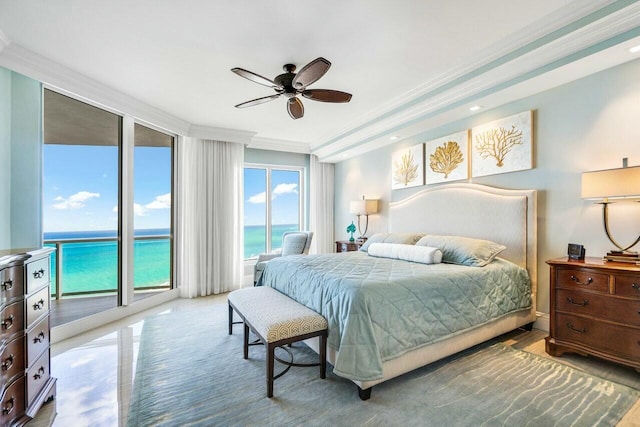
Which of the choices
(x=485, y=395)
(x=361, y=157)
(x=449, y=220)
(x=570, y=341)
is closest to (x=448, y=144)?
(x=449, y=220)

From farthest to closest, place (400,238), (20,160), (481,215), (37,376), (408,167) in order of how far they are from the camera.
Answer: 1. (408,167)
2. (400,238)
3. (481,215)
4. (20,160)
5. (37,376)

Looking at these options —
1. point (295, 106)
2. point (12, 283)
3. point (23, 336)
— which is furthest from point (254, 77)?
point (23, 336)

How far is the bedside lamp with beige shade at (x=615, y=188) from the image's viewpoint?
2035 mm

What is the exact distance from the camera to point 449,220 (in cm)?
363

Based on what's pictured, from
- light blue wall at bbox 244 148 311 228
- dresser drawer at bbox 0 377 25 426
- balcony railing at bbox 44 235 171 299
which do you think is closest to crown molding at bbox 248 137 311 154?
light blue wall at bbox 244 148 311 228

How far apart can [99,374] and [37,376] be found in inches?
21.4

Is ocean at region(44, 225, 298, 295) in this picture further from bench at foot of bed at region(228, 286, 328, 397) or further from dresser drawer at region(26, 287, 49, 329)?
bench at foot of bed at region(228, 286, 328, 397)

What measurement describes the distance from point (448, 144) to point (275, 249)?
379cm

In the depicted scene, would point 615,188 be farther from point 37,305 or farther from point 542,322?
point 37,305

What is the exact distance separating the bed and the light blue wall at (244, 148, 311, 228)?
308 cm

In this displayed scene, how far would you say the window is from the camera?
5914mm

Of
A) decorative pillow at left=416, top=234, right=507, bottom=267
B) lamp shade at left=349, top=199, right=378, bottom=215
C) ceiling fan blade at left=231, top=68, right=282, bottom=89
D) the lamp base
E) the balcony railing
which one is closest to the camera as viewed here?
the lamp base

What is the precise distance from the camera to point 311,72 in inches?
92.1

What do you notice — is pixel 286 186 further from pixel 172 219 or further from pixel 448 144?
pixel 448 144
